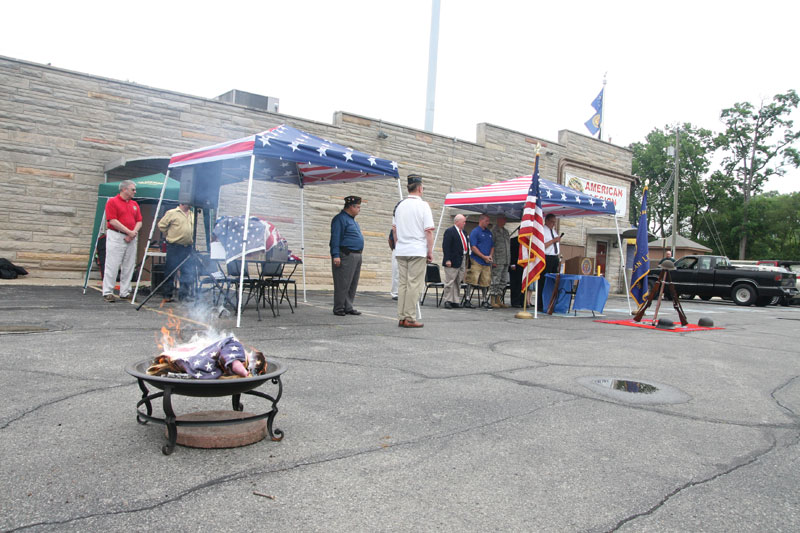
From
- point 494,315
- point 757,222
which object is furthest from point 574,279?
point 757,222

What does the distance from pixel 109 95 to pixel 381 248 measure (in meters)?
7.86

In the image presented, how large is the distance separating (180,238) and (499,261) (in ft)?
21.5

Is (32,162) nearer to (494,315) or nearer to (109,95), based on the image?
(109,95)

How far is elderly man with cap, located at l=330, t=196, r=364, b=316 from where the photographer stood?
8.71m

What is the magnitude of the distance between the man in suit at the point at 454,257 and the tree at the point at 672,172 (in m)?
42.4

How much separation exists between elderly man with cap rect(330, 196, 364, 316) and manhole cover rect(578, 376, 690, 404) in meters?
4.53

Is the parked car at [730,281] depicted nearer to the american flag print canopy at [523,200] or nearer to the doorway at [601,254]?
the doorway at [601,254]

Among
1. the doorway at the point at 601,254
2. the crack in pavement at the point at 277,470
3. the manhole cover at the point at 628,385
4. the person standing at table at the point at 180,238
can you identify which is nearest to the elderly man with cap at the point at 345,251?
the person standing at table at the point at 180,238

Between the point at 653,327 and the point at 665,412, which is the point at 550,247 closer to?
the point at 653,327

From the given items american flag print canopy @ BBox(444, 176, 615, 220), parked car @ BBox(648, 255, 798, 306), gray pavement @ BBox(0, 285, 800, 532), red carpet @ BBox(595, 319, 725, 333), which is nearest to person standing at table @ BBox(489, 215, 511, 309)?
american flag print canopy @ BBox(444, 176, 615, 220)

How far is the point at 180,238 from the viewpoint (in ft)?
29.1

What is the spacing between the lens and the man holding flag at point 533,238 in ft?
34.1

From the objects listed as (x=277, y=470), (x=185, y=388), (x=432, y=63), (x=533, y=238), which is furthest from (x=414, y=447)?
(x=432, y=63)

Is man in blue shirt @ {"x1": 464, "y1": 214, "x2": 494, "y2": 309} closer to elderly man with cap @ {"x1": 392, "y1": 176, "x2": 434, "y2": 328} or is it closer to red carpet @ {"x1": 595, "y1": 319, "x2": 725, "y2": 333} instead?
red carpet @ {"x1": 595, "y1": 319, "x2": 725, "y2": 333}
